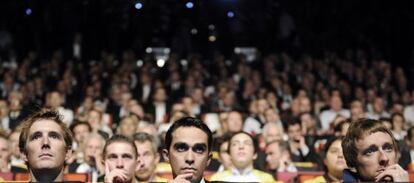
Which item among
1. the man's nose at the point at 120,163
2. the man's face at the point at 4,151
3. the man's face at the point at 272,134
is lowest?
the man's nose at the point at 120,163

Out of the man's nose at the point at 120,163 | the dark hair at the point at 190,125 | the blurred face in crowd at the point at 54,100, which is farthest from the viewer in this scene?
the blurred face in crowd at the point at 54,100

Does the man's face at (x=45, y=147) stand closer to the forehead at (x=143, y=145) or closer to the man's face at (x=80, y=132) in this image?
the forehead at (x=143, y=145)

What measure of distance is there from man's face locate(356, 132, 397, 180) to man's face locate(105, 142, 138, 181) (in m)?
1.88

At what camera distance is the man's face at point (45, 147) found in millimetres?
3592

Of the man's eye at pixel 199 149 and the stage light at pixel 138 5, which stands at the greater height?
the stage light at pixel 138 5

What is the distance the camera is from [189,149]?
3.75 metres

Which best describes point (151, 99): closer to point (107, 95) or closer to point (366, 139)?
point (107, 95)

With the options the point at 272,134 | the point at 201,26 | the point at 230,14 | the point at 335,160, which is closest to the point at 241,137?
the point at 335,160

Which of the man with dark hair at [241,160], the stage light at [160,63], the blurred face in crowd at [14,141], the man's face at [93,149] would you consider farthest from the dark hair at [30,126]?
the stage light at [160,63]

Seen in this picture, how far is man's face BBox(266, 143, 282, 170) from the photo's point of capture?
7969 millimetres

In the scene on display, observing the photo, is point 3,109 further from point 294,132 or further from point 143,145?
point 143,145

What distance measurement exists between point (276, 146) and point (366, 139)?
14.6 ft

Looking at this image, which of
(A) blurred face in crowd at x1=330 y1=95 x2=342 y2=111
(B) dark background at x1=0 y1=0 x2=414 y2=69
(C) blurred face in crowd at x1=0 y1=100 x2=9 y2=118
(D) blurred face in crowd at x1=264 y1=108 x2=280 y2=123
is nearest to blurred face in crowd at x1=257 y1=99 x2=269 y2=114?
(D) blurred face in crowd at x1=264 y1=108 x2=280 y2=123

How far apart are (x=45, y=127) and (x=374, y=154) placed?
1.58 m
